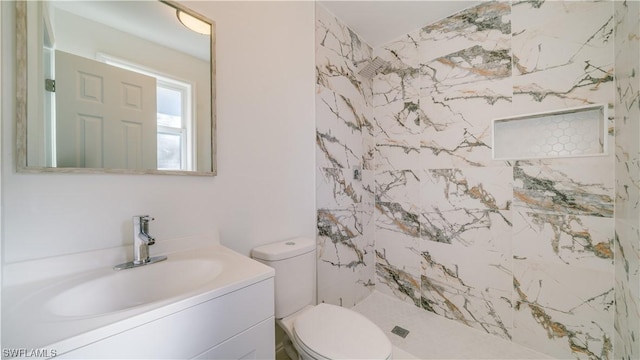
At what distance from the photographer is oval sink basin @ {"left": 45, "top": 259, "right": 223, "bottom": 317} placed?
635mm

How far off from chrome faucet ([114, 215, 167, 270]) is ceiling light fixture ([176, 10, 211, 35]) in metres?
0.86

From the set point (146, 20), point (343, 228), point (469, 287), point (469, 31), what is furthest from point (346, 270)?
point (469, 31)

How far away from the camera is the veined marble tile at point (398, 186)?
1.87 meters

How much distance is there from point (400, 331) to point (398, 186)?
1090mm

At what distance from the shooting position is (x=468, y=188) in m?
1.62

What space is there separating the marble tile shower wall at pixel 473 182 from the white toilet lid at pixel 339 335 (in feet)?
1.63

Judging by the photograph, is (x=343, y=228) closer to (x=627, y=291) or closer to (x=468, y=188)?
(x=468, y=188)

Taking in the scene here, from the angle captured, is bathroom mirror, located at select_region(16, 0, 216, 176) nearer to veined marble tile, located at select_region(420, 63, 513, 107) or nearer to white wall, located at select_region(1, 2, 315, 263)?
white wall, located at select_region(1, 2, 315, 263)

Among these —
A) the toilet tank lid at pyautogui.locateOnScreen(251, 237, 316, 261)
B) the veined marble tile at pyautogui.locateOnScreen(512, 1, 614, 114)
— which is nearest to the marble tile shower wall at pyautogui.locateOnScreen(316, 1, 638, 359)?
the veined marble tile at pyautogui.locateOnScreen(512, 1, 614, 114)

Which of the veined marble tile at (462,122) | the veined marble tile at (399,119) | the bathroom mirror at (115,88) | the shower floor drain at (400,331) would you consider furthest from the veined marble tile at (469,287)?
the bathroom mirror at (115,88)

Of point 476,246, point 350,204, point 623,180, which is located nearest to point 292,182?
point 350,204

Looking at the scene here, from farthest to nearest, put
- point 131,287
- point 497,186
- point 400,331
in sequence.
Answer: point 400,331 < point 497,186 < point 131,287

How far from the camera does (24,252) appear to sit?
2.22 ft

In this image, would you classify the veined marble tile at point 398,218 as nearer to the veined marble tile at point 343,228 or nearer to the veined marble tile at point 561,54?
the veined marble tile at point 343,228
